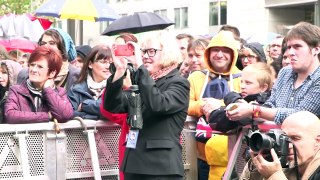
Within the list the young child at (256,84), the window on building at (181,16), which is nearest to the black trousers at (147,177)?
the young child at (256,84)

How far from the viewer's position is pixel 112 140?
245 inches

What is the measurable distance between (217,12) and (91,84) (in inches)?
1616

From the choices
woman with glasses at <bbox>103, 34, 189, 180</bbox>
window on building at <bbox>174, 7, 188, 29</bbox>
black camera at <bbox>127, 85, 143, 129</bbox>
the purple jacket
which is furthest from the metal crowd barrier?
window on building at <bbox>174, 7, 188, 29</bbox>

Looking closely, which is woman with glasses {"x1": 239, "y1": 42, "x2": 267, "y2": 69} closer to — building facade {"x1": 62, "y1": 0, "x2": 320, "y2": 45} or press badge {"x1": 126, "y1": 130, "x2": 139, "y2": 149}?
press badge {"x1": 126, "y1": 130, "x2": 139, "y2": 149}

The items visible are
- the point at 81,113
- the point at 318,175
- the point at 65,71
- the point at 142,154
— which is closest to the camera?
the point at 318,175

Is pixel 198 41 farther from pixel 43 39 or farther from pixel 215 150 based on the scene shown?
pixel 215 150

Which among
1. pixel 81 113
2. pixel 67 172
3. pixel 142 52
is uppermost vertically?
pixel 142 52

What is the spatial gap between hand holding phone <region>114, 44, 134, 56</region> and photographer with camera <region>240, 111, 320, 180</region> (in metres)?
1.44

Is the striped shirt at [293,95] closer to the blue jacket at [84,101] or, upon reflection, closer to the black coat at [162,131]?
the black coat at [162,131]

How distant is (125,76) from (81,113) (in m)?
0.92

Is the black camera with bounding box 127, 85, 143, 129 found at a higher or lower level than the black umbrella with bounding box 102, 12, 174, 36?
lower

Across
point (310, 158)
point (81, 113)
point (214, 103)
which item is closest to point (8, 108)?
point (81, 113)

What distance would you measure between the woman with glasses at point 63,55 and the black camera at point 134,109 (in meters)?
1.83

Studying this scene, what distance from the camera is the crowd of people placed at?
505 cm
